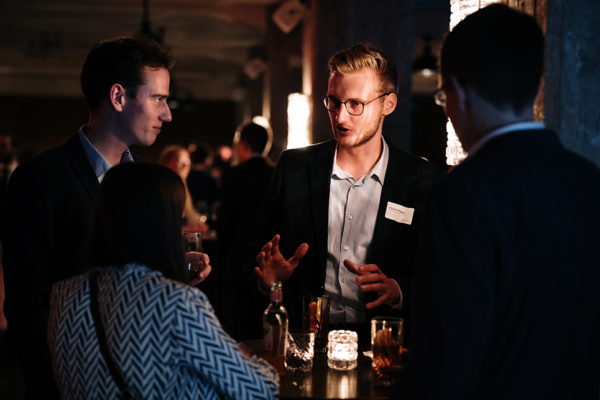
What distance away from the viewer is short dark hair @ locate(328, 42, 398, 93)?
7.61 feet

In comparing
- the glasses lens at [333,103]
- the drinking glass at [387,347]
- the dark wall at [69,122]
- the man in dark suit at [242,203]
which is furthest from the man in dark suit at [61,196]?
the dark wall at [69,122]

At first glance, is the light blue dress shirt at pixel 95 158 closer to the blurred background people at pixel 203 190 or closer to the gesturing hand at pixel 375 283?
the gesturing hand at pixel 375 283

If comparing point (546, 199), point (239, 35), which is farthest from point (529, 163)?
point (239, 35)

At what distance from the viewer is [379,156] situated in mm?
2420

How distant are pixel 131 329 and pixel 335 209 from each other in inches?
43.4

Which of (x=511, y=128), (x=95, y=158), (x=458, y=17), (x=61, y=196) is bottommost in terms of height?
(x=61, y=196)

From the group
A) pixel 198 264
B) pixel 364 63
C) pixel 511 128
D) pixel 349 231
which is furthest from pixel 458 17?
pixel 198 264

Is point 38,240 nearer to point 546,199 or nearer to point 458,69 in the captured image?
point 458,69

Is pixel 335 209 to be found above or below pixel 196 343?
above

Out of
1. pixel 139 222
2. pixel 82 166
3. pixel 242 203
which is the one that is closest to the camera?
pixel 139 222

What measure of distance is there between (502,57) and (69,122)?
21.6 meters

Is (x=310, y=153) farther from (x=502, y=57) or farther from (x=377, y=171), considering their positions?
(x=502, y=57)

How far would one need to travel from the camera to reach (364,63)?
2324 mm

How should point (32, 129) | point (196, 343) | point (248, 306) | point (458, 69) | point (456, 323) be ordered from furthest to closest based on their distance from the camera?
point (32, 129)
point (248, 306)
point (196, 343)
point (458, 69)
point (456, 323)
